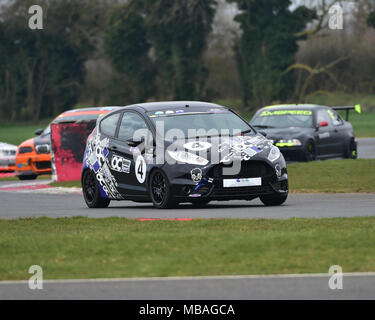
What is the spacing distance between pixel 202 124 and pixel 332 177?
549 cm

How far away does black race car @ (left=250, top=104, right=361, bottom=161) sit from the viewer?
25.2 metres

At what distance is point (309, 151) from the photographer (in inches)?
993

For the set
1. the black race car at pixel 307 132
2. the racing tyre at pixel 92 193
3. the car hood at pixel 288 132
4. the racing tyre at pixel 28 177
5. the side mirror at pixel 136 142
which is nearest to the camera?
the side mirror at pixel 136 142

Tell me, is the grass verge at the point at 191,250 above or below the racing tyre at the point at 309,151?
below

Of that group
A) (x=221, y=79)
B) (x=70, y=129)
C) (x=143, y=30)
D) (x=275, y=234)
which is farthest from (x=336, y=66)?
(x=275, y=234)

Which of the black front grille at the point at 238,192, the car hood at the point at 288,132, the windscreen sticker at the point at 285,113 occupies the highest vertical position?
the windscreen sticker at the point at 285,113

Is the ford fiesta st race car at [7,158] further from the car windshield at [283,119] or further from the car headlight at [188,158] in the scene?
the car headlight at [188,158]

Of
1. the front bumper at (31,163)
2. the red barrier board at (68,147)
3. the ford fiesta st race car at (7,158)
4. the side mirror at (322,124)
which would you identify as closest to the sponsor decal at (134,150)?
the red barrier board at (68,147)

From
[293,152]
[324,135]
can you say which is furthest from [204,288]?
[324,135]

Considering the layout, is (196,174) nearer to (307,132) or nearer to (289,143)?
(289,143)

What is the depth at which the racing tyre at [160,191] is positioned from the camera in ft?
49.2

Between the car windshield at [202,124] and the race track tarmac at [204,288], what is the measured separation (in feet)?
24.5

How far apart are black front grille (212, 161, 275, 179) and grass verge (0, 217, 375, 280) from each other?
115 inches
